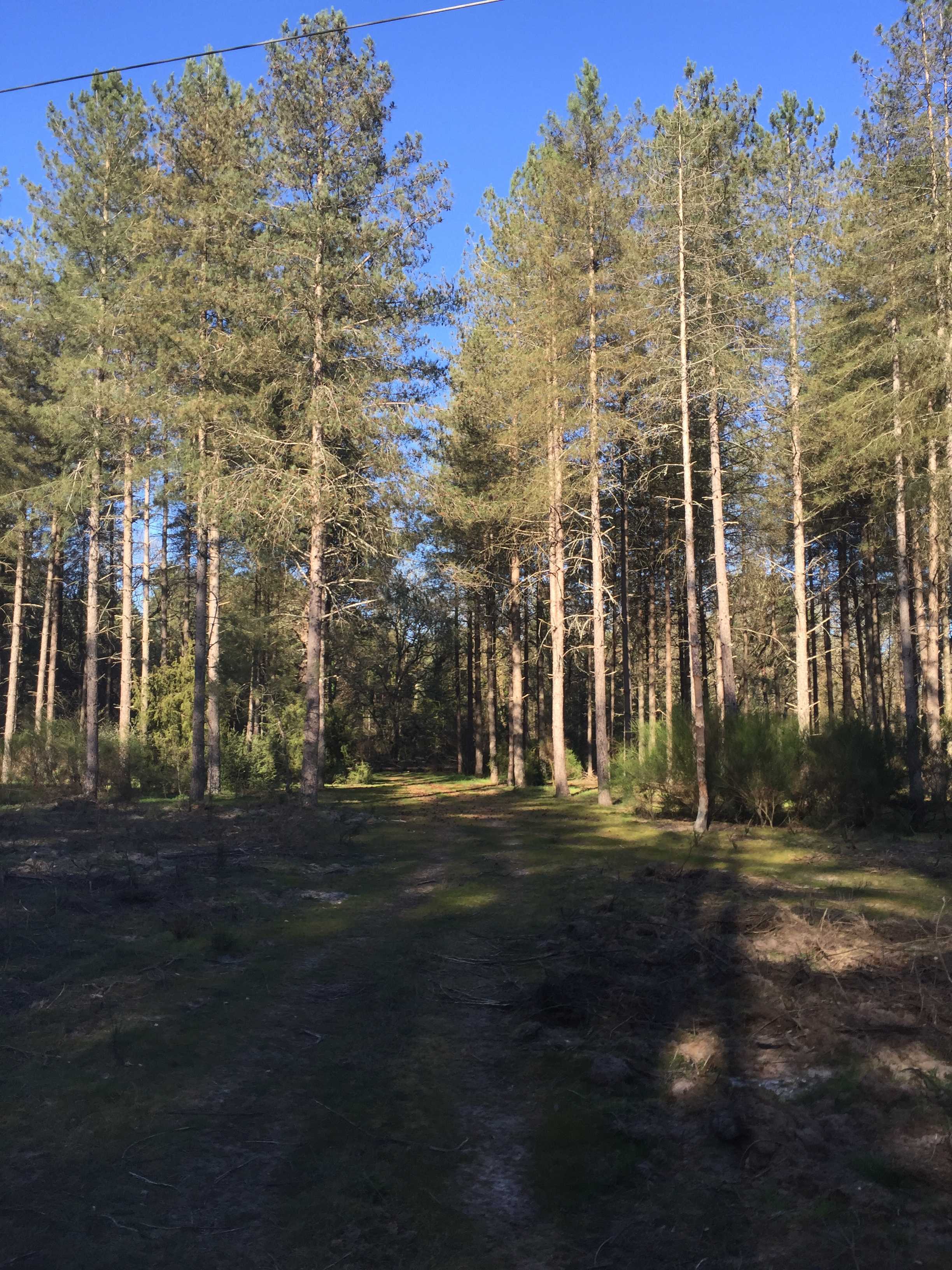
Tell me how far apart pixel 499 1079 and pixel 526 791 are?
2202 centimetres

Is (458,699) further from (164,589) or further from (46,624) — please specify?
(46,624)

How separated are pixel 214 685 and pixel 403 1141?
1989 centimetres

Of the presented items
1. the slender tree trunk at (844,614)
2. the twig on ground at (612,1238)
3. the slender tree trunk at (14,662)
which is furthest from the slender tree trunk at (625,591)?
the twig on ground at (612,1238)

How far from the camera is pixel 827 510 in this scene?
87.5 ft

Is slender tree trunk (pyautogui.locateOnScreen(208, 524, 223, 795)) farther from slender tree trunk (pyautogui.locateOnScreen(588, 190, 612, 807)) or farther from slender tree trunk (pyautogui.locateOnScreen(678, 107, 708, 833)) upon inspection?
slender tree trunk (pyautogui.locateOnScreen(678, 107, 708, 833))

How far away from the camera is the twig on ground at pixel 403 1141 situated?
4.42 meters

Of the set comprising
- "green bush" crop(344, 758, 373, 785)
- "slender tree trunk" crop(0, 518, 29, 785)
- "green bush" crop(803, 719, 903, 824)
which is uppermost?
"slender tree trunk" crop(0, 518, 29, 785)

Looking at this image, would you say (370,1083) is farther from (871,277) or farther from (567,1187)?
(871,277)

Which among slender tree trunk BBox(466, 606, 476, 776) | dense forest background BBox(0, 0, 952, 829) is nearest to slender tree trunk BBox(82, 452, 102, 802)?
dense forest background BBox(0, 0, 952, 829)

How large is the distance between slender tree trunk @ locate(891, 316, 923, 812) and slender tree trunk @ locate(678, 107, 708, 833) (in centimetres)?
382

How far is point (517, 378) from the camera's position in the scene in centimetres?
2086

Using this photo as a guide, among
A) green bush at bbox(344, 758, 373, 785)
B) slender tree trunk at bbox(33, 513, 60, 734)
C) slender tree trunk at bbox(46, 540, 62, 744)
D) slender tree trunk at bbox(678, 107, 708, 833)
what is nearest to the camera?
slender tree trunk at bbox(678, 107, 708, 833)

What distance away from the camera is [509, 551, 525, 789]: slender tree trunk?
27344mm

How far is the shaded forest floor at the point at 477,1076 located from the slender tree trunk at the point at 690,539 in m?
5.30
